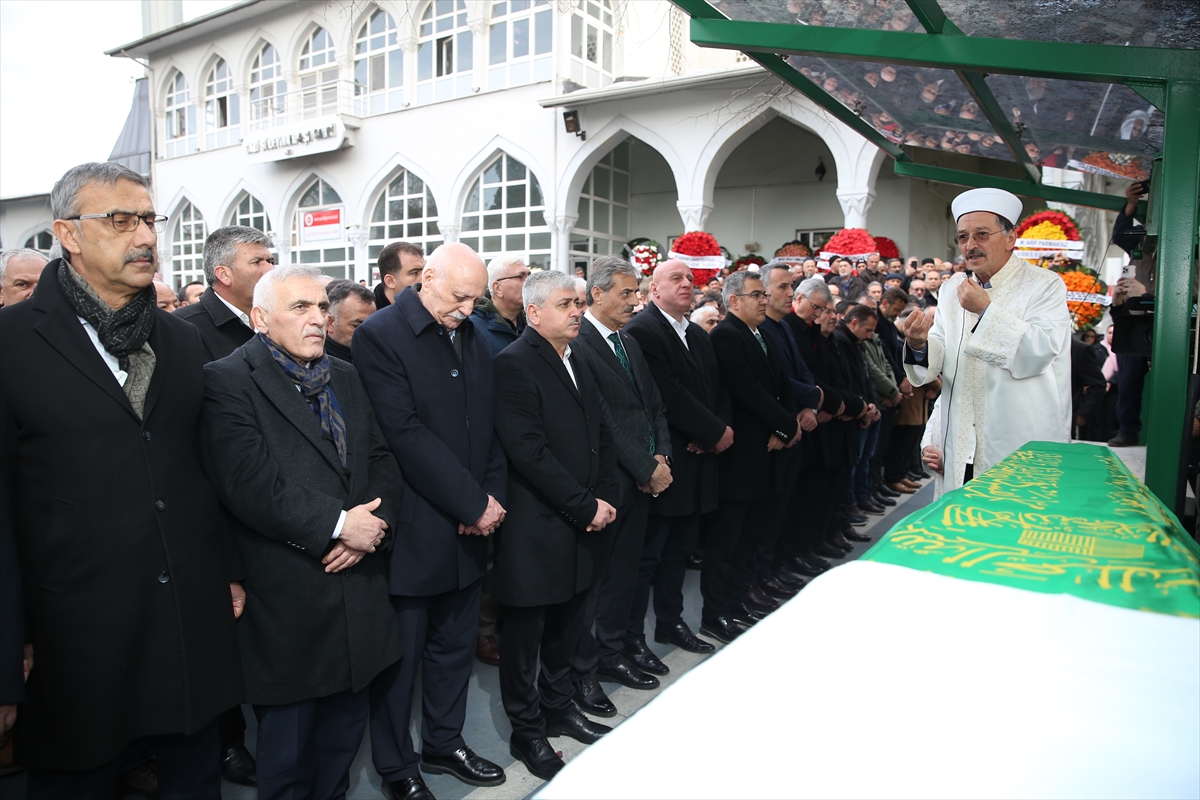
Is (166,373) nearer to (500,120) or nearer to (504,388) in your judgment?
(504,388)

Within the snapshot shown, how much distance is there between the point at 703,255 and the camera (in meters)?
9.92

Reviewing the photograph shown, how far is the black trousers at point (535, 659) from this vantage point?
321 centimetres

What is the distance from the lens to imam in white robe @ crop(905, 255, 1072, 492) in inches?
127

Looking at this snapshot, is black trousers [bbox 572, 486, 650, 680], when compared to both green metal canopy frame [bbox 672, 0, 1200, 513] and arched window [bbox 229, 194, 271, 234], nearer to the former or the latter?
green metal canopy frame [bbox 672, 0, 1200, 513]

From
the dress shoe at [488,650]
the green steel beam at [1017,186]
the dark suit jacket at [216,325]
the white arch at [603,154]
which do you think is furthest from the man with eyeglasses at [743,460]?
the white arch at [603,154]

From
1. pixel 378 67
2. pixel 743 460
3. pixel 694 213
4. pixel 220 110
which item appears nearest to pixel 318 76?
pixel 378 67

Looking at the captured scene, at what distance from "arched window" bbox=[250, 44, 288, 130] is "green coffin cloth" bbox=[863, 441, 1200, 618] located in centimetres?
2475

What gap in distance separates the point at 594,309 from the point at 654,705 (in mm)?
3121

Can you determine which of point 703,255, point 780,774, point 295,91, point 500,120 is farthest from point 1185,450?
point 295,91

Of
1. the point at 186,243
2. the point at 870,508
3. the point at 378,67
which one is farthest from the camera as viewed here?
the point at 186,243

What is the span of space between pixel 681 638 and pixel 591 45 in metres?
17.5

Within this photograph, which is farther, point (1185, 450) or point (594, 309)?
point (594, 309)

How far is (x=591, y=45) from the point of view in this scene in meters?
18.9

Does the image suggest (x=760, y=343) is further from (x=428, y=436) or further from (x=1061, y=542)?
(x=1061, y=542)
